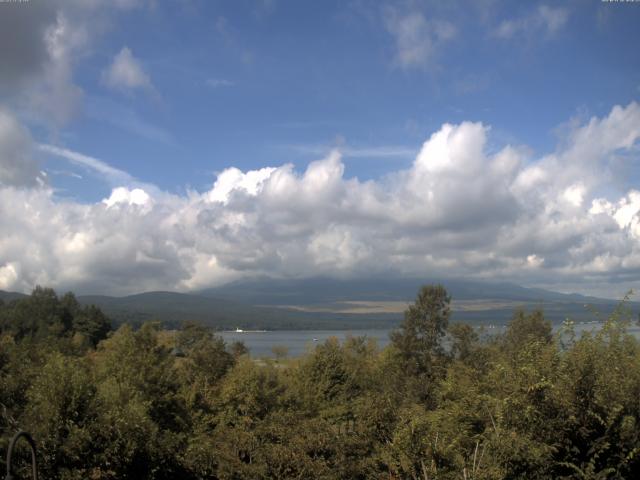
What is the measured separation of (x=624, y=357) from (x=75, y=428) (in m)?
15.2

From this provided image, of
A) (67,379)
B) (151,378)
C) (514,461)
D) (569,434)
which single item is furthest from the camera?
(151,378)

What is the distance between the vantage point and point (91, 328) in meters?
106

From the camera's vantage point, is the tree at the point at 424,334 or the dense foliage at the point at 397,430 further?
the tree at the point at 424,334

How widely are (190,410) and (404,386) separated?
17477 millimetres

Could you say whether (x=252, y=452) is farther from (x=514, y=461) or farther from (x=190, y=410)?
(x=190, y=410)

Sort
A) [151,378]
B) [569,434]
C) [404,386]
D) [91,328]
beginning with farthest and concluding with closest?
[91,328] → [404,386] → [151,378] → [569,434]

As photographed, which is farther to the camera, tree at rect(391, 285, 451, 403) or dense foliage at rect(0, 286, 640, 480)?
tree at rect(391, 285, 451, 403)

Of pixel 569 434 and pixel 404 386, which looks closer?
pixel 569 434

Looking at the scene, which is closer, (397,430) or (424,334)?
(397,430)

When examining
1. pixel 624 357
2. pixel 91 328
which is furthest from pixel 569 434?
pixel 91 328

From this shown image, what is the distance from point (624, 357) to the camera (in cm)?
1445

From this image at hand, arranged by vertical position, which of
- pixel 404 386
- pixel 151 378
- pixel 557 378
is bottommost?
pixel 404 386

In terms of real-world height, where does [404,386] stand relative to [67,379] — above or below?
below

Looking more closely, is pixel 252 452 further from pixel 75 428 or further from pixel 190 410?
pixel 190 410
